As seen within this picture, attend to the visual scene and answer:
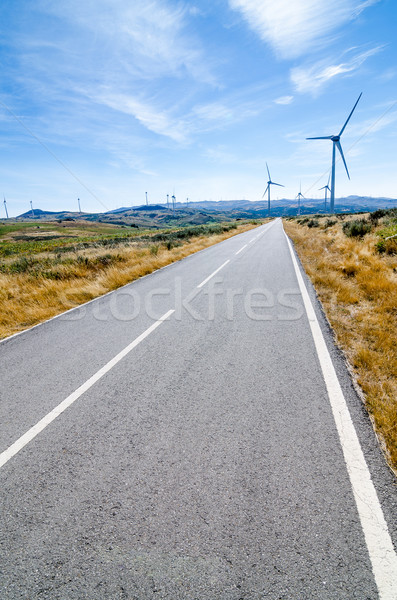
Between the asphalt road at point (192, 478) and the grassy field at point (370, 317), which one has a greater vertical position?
the grassy field at point (370, 317)

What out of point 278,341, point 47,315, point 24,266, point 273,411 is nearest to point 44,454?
point 273,411

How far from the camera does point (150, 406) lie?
135 inches

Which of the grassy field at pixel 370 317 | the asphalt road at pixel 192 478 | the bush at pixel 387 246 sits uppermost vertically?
the bush at pixel 387 246

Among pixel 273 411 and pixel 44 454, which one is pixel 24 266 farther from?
pixel 273 411

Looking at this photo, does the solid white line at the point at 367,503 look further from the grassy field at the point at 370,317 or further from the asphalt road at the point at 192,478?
the grassy field at the point at 370,317

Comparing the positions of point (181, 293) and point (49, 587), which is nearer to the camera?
point (49, 587)

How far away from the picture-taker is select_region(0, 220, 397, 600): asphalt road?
1.79 meters

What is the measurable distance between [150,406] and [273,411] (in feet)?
4.71

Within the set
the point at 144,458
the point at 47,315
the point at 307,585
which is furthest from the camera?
the point at 47,315

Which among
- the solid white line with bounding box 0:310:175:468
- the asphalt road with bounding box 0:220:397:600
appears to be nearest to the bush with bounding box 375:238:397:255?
the asphalt road with bounding box 0:220:397:600

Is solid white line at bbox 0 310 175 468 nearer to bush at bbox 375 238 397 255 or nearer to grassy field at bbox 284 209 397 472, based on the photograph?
grassy field at bbox 284 209 397 472

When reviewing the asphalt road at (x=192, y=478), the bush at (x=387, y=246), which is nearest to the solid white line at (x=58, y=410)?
the asphalt road at (x=192, y=478)

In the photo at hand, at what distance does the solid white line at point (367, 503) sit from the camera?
5.72ft

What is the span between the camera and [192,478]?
8.02 ft
